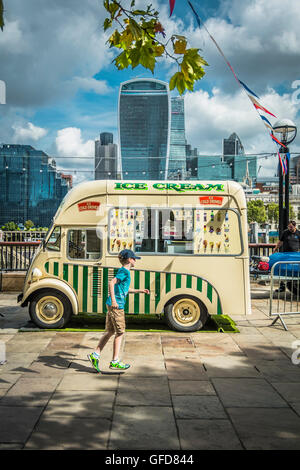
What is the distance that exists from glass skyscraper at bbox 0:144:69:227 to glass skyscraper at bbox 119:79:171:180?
130 ft

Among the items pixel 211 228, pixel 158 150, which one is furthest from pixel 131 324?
pixel 158 150

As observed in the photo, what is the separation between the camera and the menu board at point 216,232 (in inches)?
316

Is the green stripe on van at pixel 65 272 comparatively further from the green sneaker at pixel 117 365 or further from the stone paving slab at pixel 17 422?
the stone paving slab at pixel 17 422

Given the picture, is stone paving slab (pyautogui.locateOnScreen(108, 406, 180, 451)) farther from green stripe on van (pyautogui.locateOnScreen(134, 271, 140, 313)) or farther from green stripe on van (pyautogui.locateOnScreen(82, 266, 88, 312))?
green stripe on van (pyautogui.locateOnScreen(82, 266, 88, 312))

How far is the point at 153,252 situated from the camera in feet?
26.4

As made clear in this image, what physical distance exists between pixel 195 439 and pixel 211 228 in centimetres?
466

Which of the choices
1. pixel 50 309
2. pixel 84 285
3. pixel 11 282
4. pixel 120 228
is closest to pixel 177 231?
pixel 120 228

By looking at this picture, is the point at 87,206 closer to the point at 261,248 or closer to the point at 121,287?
the point at 121,287

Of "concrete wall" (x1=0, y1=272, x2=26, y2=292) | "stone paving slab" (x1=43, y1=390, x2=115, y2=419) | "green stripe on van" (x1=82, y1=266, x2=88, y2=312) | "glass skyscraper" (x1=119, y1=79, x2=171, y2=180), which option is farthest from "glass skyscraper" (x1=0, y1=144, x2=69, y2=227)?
"stone paving slab" (x1=43, y1=390, x2=115, y2=419)

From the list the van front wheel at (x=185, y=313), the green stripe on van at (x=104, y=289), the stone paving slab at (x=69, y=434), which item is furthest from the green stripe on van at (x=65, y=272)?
the stone paving slab at (x=69, y=434)

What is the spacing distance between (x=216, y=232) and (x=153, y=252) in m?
1.25

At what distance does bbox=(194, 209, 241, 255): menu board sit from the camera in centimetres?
803

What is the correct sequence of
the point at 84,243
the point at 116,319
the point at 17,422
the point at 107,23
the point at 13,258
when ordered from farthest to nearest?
the point at 13,258 < the point at 84,243 < the point at 116,319 < the point at 107,23 < the point at 17,422

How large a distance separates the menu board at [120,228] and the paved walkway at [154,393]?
171cm
